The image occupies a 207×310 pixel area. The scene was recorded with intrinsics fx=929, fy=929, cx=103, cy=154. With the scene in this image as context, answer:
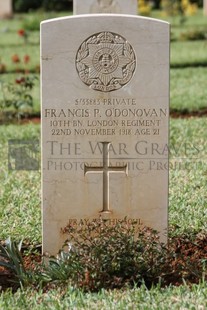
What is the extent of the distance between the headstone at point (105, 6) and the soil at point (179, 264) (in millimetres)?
4471

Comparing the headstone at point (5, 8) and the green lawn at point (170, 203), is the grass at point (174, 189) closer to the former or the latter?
the green lawn at point (170, 203)

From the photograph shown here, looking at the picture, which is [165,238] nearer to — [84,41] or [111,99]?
[111,99]

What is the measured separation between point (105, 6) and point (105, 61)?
15.7ft

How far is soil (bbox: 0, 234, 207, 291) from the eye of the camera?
551cm

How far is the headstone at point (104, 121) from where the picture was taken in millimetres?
5645

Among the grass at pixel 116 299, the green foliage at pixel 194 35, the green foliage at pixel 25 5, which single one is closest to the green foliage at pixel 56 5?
the green foliage at pixel 25 5

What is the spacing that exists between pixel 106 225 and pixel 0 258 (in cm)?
73

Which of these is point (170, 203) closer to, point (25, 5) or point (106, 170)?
point (106, 170)

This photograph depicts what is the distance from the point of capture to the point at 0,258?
5.89 meters

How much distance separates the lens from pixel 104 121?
5.74 metres

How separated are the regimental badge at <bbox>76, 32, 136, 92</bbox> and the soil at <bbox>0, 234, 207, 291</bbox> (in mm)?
A: 1096

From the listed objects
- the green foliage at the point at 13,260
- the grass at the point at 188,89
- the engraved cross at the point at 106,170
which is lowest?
the green foliage at the point at 13,260

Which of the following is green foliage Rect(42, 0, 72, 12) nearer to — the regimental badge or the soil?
the soil

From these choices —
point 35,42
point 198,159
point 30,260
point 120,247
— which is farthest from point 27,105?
point 35,42
